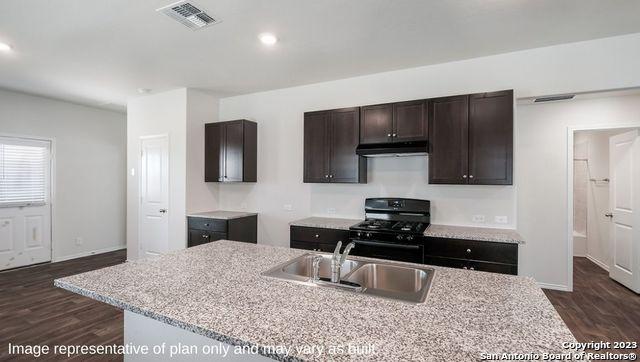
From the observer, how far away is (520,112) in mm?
3939

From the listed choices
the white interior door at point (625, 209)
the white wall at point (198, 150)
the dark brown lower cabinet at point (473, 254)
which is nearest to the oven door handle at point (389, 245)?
the dark brown lower cabinet at point (473, 254)

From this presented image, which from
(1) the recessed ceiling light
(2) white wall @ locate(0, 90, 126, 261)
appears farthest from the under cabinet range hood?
(2) white wall @ locate(0, 90, 126, 261)

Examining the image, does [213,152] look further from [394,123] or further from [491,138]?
[491,138]

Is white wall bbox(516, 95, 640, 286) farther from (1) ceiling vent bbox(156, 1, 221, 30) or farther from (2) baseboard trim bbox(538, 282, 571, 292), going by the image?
(1) ceiling vent bbox(156, 1, 221, 30)

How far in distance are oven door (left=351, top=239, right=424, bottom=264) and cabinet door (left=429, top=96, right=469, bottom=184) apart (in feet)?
2.52

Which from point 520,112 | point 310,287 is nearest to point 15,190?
point 310,287

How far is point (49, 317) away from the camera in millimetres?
3162

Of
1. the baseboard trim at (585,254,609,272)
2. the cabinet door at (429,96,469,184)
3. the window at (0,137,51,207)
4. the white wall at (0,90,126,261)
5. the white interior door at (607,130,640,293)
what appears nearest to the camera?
the cabinet door at (429,96,469,184)

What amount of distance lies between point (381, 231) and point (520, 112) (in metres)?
2.45

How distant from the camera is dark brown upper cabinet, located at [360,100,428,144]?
10.9 ft

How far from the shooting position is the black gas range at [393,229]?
3.04 meters

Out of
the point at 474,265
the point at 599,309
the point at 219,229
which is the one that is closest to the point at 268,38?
the point at 219,229

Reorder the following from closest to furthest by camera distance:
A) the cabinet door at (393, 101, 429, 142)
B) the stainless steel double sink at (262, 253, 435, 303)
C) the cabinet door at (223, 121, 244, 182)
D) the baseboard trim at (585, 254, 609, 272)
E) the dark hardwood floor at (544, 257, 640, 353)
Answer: the stainless steel double sink at (262, 253, 435, 303) → the dark hardwood floor at (544, 257, 640, 353) → the cabinet door at (393, 101, 429, 142) → the cabinet door at (223, 121, 244, 182) → the baseboard trim at (585, 254, 609, 272)

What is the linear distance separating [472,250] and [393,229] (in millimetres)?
729
